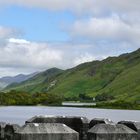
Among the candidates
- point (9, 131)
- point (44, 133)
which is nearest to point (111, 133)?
point (44, 133)

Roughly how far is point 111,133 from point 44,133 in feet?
5.50

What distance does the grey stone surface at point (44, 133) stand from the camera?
13.0 metres

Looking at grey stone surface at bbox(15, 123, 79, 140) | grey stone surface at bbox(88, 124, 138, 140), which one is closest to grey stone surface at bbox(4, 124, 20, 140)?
grey stone surface at bbox(15, 123, 79, 140)

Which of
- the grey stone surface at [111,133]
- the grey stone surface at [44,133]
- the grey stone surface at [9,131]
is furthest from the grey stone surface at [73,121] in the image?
the grey stone surface at [44,133]

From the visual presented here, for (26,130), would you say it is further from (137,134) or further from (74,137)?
(137,134)

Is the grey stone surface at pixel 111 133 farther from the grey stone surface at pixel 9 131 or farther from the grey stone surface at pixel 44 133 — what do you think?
the grey stone surface at pixel 9 131

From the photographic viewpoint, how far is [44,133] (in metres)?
13.2

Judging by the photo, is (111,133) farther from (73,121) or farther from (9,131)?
(73,121)

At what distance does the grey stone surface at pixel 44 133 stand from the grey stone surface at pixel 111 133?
0.47 m

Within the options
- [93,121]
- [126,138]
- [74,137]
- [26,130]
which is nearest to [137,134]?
[126,138]

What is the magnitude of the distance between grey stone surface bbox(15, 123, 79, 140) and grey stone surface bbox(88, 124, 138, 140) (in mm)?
469

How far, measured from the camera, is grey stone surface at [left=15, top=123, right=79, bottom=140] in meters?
13.0

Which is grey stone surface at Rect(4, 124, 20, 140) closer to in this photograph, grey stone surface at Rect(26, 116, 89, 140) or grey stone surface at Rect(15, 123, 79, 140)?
grey stone surface at Rect(26, 116, 89, 140)

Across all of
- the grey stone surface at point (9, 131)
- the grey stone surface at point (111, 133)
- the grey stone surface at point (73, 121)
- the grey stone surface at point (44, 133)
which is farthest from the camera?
the grey stone surface at point (73, 121)
